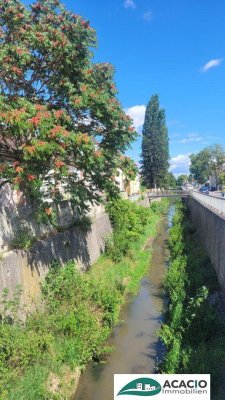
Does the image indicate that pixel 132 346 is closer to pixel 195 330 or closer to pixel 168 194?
pixel 195 330

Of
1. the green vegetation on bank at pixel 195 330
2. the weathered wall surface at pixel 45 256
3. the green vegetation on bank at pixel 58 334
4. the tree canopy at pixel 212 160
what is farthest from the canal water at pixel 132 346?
the tree canopy at pixel 212 160

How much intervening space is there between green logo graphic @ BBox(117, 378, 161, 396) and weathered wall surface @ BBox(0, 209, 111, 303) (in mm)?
4595

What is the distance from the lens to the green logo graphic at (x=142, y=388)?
608cm

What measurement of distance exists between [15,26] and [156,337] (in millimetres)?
10011

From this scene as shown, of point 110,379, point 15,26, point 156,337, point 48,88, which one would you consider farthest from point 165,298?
point 15,26

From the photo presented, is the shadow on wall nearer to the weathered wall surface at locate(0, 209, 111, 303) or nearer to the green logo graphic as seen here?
the weathered wall surface at locate(0, 209, 111, 303)

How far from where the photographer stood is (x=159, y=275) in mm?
19969

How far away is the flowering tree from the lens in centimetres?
1038

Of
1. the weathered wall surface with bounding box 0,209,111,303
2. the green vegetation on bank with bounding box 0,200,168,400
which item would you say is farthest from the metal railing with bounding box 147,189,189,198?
the green vegetation on bank with bounding box 0,200,168,400

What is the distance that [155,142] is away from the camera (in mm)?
69188

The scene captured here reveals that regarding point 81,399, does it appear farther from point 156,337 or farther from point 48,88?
point 48,88

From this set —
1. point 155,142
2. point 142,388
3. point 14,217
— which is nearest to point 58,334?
point 14,217

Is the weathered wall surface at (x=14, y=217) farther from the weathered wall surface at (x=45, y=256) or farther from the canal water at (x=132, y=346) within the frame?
the canal water at (x=132, y=346)

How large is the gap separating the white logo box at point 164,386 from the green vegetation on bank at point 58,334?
2513 mm
